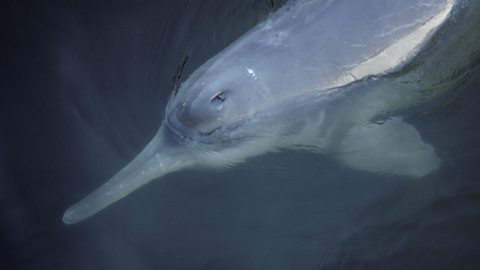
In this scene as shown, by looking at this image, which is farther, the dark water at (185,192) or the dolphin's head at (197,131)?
the dark water at (185,192)

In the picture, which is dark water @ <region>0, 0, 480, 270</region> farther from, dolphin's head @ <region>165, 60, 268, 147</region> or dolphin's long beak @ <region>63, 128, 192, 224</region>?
dolphin's head @ <region>165, 60, 268, 147</region>

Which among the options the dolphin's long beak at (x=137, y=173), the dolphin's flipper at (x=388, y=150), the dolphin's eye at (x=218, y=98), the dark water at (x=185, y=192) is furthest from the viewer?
the dolphin's flipper at (x=388, y=150)

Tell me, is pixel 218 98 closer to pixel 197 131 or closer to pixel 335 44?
pixel 197 131

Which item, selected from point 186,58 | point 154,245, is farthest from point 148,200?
point 186,58

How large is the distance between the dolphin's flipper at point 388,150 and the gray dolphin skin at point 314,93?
0.01 meters

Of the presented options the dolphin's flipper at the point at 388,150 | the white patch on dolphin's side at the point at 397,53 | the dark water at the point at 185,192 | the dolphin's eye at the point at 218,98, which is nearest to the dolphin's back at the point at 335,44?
the white patch on dolphin's side at the point at 397,53

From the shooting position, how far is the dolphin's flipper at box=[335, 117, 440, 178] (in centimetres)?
709

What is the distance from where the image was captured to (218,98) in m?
6.36

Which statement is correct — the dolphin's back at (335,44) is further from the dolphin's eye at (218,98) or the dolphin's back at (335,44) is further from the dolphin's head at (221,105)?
the dolphin's eye at (218,98)

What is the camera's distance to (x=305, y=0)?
23.4 ft

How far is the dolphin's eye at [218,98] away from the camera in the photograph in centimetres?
635

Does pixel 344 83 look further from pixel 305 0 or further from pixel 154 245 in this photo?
pixel 154 245

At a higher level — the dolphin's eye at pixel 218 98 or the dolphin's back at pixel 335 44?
the dolphin's back at pixel 335 44

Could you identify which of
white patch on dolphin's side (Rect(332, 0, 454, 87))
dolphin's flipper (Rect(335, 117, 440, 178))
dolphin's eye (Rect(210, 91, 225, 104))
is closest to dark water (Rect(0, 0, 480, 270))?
dolphin's flipper (Rect(335, 117, 440, 178))
